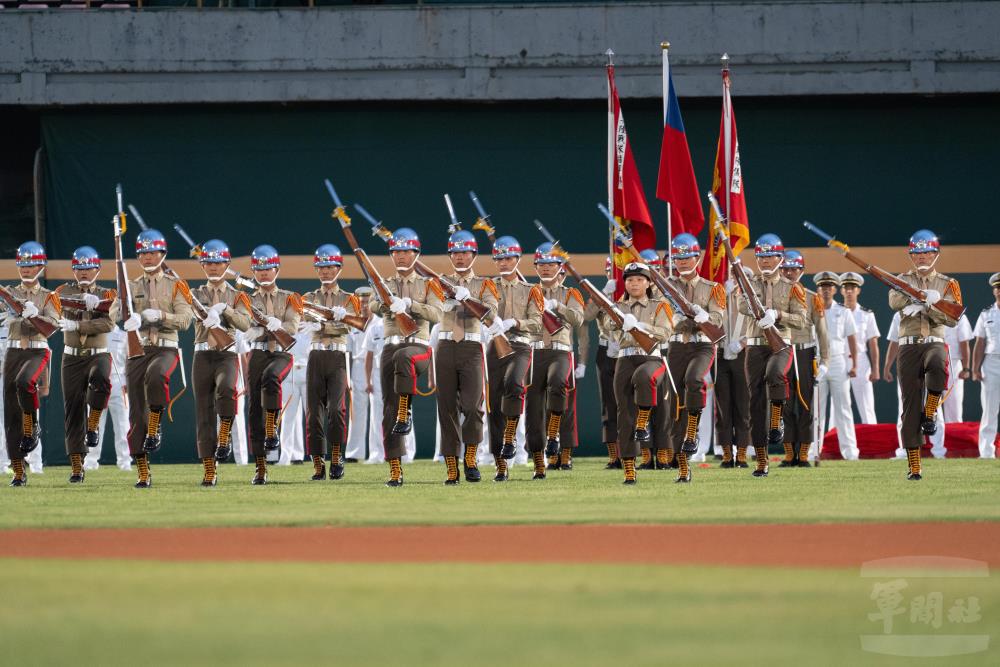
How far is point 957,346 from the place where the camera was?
23.2 m

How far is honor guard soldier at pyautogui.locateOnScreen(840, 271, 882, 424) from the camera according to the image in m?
22.7

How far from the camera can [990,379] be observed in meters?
21.7

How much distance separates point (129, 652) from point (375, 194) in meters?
21.1

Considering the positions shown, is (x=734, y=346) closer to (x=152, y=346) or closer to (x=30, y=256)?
(x=152, y=346)

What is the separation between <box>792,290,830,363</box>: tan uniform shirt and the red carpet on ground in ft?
10.4

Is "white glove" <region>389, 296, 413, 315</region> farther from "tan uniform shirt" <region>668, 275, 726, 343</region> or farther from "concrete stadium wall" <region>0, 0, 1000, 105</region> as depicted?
"concrete stadium wall" <region>0, 0, 1000, 105</region>

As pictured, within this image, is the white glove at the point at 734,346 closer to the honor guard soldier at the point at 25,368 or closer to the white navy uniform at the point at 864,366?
the white navy uniform at the point at 864,366

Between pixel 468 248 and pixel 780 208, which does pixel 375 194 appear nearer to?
pixel 780 208

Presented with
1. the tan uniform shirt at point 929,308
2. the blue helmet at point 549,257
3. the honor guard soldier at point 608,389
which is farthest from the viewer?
the honor guard soldier at point 608,389

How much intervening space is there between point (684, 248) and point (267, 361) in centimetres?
460

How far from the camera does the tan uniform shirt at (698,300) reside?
1703 cm

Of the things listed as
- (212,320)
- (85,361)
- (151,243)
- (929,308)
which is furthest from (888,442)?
(85,361)

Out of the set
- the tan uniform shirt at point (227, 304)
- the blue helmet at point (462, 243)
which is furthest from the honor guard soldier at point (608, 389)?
the tan uniform shirt at point (227, 304)

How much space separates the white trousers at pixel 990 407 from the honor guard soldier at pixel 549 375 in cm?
609
